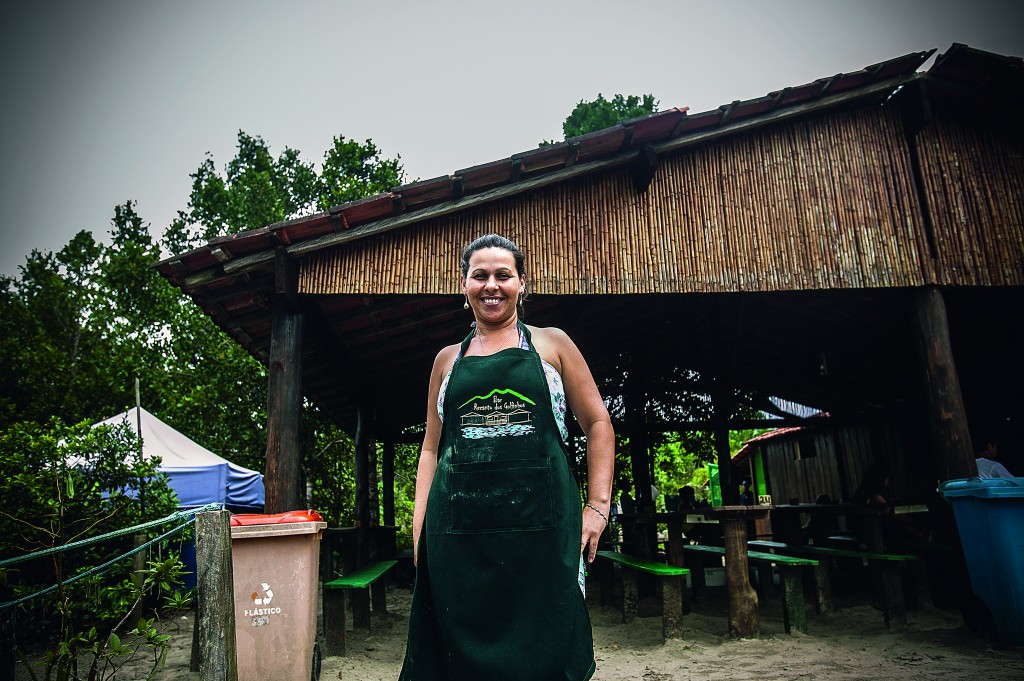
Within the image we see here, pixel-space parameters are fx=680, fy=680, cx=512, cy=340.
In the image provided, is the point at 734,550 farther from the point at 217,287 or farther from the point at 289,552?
the point at 217,287

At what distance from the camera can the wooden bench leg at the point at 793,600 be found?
6074 mm

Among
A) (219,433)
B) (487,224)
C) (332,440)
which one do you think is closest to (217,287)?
(487,224)

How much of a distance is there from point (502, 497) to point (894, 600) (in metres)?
5.75

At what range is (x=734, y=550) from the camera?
596 cm

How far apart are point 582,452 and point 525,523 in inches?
495

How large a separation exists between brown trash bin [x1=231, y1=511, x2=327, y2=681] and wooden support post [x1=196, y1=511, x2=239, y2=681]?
1.59 meters

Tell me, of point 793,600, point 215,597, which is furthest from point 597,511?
point 793,600

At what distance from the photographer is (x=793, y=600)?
20.1 ft

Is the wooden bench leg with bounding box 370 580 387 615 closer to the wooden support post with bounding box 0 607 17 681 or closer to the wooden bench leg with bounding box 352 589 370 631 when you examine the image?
the wooden bench leg with bounding box 352 589 370 631

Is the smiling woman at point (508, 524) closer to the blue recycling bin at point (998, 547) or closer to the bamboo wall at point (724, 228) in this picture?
the bamboo wall at point (724, 228)

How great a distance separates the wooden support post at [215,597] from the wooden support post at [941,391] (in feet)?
19.6

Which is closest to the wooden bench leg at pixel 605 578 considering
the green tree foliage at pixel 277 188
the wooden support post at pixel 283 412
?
the wooden support post at pixel 283 412

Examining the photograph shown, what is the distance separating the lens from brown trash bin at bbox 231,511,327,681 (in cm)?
434

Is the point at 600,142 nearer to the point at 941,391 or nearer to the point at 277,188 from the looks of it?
the point at 941,391
